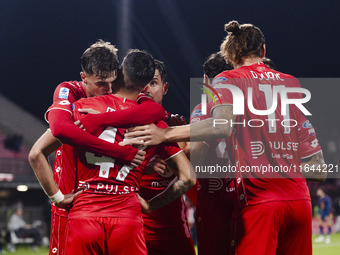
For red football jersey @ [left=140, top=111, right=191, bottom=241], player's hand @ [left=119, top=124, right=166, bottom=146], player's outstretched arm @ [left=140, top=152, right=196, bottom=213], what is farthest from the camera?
red football jersey @ [left=140, top=111, right=191, bottom=241]

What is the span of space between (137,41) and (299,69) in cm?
1003

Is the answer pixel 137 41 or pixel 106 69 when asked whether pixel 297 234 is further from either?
pixel 137 41

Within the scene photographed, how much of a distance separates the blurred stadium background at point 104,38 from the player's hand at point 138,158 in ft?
40.8

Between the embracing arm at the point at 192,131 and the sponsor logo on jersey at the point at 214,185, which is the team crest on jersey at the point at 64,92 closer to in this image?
the embracing arm at the point at 192,131

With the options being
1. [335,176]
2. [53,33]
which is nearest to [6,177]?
[53,33]

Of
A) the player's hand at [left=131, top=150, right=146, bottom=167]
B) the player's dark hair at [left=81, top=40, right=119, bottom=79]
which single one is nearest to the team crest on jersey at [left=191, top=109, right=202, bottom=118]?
the player's dark hair at [left=81, top=40, right=119, bottom=79]

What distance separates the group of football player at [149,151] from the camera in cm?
250

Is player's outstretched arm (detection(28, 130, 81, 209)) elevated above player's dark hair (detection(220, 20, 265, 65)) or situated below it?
below

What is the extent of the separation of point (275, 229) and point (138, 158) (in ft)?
3.13

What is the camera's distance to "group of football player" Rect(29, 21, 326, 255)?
2.50 metres

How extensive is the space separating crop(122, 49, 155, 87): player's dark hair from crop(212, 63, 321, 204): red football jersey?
0.45 m

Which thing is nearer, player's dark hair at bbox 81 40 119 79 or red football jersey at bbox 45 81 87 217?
red football jersey at bbox 45 81 87 217

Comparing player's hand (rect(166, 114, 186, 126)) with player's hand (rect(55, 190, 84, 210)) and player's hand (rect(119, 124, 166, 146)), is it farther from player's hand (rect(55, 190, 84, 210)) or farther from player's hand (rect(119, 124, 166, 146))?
player's hand (rect(55, 190, 84, 210))

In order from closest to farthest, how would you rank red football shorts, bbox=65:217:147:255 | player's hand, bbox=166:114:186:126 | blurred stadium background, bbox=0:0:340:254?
red football shorts, bbox=65:217:147:255, player's hand, bbox=166:114:186:126, blurred stadium background, bbox=0:0:340:254
